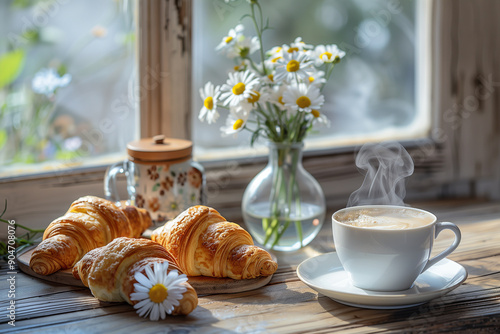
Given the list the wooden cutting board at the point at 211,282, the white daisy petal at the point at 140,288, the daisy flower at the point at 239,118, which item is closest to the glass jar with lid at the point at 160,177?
the daisy flower at the point at 239,118

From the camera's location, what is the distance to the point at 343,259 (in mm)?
862

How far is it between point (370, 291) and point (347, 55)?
679 millimetres

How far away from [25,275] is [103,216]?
155 millimetres

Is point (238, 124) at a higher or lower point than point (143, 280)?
higher

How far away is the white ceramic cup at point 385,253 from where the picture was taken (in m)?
0.81

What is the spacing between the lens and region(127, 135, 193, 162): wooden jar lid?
1.08 meters

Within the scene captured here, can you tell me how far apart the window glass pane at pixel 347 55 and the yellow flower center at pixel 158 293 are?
551 millimetres

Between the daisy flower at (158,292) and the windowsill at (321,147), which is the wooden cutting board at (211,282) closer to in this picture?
the daisy flower at (158,292)

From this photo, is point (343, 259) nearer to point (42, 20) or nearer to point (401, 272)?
point (401, 272)

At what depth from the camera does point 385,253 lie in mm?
817

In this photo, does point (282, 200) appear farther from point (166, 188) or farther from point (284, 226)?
point (166, 188)

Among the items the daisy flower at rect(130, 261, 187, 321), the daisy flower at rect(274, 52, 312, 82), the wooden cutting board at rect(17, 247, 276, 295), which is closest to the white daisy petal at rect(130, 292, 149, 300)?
the daisy flower at rect(130, 261, 187, 321)

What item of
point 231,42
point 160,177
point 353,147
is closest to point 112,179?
point 160,177

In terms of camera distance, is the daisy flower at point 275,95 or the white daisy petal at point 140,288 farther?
the daisy flower at point 275,95
